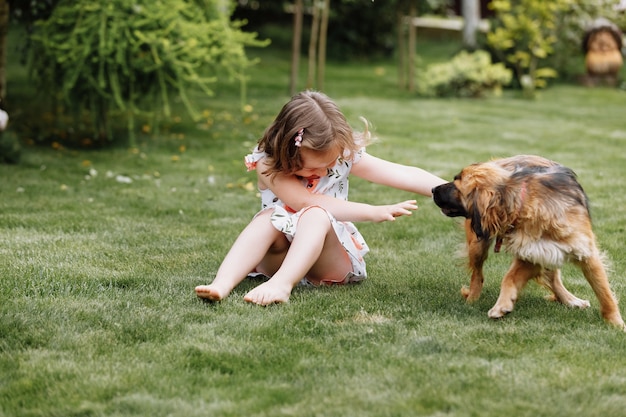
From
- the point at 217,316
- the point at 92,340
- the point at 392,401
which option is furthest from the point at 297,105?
the point at 392,401

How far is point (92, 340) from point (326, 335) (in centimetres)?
95

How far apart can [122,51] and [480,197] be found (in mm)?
5627

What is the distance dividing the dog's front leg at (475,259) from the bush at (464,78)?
983cm

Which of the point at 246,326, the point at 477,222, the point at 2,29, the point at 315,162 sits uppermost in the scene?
the point at 2,29

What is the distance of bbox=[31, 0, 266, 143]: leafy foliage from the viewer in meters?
8.43

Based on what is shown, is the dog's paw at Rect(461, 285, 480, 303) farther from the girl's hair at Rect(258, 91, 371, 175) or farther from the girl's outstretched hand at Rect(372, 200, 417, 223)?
the girl's hair at Rect(258, 91, 371, 175)

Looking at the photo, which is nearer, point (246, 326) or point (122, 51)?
point (246, 326)

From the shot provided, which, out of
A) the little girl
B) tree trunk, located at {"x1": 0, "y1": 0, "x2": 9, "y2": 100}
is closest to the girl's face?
the little girl

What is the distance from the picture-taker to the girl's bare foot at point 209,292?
3912 mm

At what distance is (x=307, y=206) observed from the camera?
4238 mm

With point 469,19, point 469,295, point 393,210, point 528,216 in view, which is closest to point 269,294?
point 393,210

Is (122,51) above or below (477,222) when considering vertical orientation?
above

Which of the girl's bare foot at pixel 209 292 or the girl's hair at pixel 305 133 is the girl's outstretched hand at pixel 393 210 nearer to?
the girl's hair at pixel 305 133

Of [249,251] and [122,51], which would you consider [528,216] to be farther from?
[122,51]
